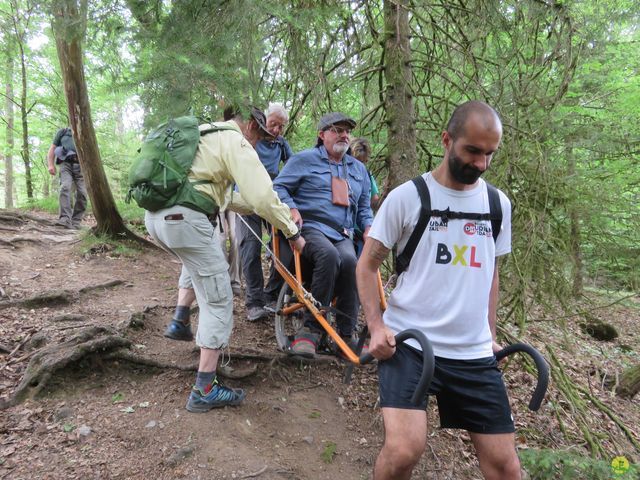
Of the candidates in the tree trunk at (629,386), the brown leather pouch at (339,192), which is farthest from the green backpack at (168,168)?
the tree trunk at (629,386)

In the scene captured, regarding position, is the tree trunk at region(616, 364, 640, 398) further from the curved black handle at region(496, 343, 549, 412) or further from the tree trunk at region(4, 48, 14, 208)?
the tree trunk at region(4, 48, 14, 208)

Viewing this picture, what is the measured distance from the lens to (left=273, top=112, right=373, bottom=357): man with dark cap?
3.81 metres

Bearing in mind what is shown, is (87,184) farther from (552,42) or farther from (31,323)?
(552,42)

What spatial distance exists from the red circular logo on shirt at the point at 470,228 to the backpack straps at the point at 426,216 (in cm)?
3

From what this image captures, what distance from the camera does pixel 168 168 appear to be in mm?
2822

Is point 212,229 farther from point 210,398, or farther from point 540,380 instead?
point 540,380

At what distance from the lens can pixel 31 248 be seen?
7117 millimetres

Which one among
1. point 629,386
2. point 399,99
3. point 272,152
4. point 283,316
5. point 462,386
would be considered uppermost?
point 399,99

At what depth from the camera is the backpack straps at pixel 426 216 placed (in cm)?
209

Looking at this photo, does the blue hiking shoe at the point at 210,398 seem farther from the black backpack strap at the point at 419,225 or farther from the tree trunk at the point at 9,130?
the tree trunk at the point at 9,130

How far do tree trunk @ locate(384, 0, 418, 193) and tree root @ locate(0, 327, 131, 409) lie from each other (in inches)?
117

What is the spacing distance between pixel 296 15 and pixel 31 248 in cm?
623

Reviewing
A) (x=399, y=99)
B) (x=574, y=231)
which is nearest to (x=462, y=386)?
(x=399, y=99)

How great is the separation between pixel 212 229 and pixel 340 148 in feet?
5.24
